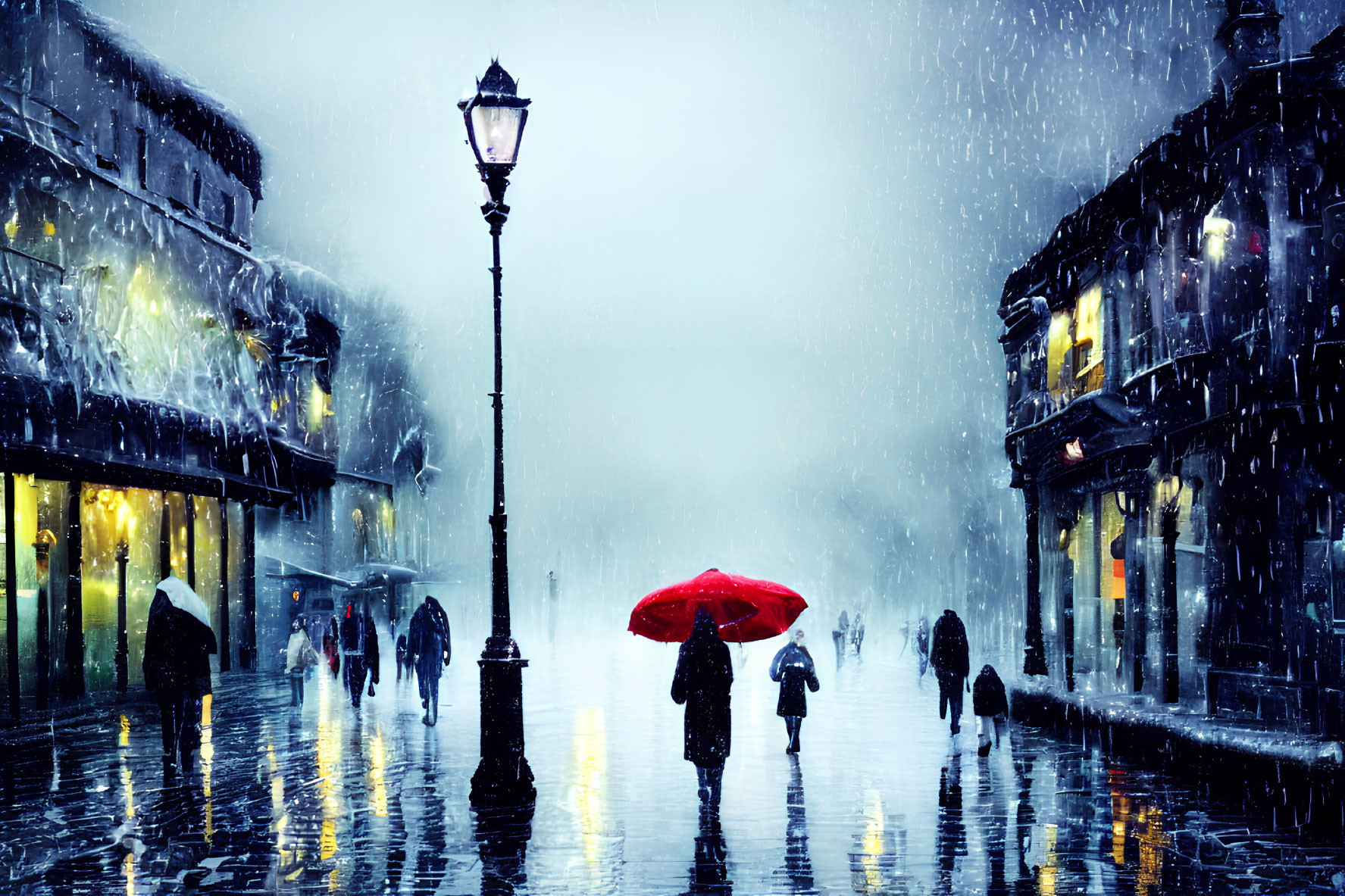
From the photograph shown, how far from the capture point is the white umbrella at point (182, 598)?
13.6 m

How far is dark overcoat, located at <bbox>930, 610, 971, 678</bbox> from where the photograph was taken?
1697cm

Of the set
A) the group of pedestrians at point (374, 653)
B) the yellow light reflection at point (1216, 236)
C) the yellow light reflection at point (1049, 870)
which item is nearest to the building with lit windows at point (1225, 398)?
the yellow light reflection at point (1216, 236)

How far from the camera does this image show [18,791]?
12250mm

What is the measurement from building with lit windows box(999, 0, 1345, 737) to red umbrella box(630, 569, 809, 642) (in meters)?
6.80

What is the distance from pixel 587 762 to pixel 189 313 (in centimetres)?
1809

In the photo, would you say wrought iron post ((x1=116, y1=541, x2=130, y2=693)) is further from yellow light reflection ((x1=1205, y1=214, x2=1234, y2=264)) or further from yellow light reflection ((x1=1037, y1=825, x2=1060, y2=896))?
yellow light reflection ((x1=1205, y1=214, x2=1234, y2=264))

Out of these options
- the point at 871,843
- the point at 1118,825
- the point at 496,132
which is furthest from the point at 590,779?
the point at 496,132

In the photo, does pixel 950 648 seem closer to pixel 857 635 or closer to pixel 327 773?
pixel 327 773

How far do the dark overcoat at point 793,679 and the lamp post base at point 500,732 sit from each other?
436 cm

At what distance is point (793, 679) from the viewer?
1466 cm

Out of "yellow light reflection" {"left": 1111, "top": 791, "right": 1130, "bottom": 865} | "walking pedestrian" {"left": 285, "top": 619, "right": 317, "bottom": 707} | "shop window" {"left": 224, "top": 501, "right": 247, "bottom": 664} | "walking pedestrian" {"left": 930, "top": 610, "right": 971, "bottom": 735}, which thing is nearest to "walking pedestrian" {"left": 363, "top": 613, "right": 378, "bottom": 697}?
"walking pedestrian" {"left": 285, "top": 619, "right": 317, "bottom": 707}

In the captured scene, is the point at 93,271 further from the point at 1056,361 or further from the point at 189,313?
the point at 1056,361

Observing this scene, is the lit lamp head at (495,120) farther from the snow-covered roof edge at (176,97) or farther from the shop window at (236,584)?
the shop window at (236,584)

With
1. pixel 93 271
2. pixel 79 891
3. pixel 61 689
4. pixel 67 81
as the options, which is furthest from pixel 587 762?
pixel 67 81
